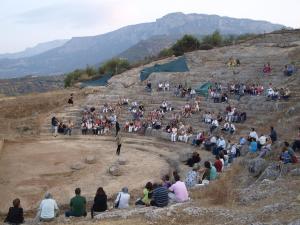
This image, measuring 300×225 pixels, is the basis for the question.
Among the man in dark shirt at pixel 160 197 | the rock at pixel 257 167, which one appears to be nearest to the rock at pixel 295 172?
the rock at pixel 257 167

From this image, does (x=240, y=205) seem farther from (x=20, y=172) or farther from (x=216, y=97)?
(x=216, y=97)

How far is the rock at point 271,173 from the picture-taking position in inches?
679

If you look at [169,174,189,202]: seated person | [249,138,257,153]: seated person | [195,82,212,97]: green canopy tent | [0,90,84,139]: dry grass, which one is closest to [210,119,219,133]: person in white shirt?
[195,82,212,97]: green canopy tent

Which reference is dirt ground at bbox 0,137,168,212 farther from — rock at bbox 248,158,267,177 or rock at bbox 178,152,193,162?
rock at bbox 248,158,267,177

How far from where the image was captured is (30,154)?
28203 millimetres

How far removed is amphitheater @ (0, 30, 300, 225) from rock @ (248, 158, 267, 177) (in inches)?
9.0

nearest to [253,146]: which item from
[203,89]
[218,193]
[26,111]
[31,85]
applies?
[218,193]

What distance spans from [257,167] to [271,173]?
1466mm

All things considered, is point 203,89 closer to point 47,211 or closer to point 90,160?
point 90,160

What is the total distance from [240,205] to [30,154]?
17286 millimetres

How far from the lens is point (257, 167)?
1886 cm

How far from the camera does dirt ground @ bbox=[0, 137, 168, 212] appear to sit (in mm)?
21562

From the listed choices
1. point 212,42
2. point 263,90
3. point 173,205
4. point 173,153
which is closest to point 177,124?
point 173,153

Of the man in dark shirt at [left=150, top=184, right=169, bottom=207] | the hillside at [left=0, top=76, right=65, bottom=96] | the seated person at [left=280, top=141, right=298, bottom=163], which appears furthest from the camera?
the hillside at [left=0, top=76, right=65, bottom=96]
